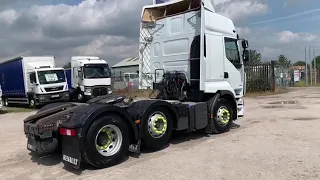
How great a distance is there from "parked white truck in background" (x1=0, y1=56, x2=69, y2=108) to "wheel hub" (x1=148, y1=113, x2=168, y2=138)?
16264 mm

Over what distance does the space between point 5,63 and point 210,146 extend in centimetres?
2327

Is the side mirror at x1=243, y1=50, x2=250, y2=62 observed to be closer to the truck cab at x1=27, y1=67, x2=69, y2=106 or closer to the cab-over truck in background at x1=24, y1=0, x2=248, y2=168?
the cab-over truck in background at x1=24, y1=0, x2=248, y2=168

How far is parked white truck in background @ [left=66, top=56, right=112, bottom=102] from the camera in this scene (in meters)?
24.5

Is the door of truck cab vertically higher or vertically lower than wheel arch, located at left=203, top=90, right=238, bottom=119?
higher

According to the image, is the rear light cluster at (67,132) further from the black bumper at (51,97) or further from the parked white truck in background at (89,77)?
the parked white truck in background at (89,77)

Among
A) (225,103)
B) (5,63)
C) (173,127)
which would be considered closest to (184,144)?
(173,127)

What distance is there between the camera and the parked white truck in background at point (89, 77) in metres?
24.5

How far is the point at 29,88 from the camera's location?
2311 cm

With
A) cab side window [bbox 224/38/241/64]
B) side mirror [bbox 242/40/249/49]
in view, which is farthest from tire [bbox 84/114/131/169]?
side mirror [bbox 242/40/249/49]

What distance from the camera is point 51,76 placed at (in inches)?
898

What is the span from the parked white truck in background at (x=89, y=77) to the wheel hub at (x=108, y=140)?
59.1ft

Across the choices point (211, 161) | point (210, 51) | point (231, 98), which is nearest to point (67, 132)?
point (211, 161)

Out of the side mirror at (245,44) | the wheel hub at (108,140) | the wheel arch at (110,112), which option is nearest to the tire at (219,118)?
the side mirror at (245,44)

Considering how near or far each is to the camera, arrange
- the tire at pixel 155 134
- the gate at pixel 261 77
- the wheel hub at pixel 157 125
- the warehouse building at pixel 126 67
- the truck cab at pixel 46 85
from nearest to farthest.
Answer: the tire at pixel 155 134 → the wheel hub at pixel 157 125 → the truck cab at pixel 46 85 → the gate at pixel 261 77 → the warehouse building at pixel 126 67
